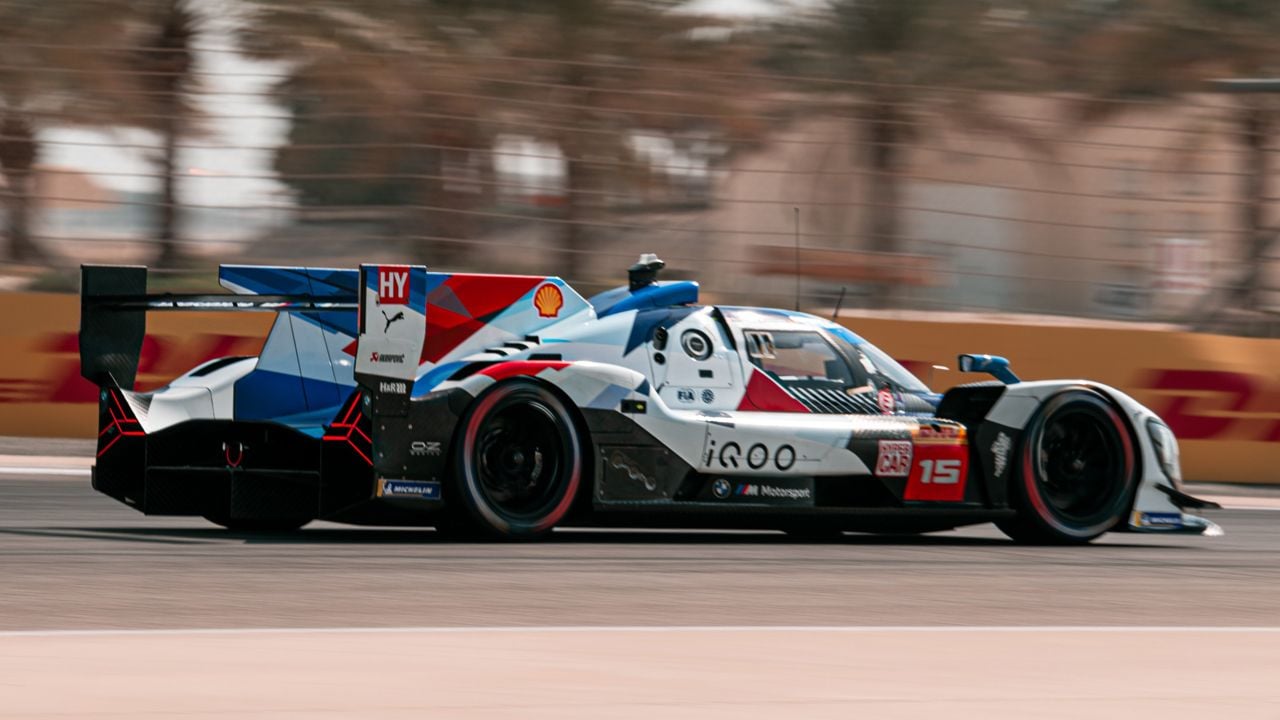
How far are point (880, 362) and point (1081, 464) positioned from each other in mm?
1314

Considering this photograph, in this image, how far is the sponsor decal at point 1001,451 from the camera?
32.8ft

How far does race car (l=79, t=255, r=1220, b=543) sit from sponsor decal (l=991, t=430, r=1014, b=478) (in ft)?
0.04

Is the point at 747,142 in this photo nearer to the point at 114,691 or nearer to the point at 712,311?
the point at 712,311

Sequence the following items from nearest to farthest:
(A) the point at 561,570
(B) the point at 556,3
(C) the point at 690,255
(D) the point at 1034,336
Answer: (A) the point at 561,570 → (D) the point at 1034,336 → (C) the point at 690,255 → (B) the point at 556,3

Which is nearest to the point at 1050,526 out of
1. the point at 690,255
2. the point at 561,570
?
the point at 561,570

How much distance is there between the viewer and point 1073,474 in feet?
33.7

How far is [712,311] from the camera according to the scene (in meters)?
9.84

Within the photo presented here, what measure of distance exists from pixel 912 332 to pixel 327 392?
760 cm

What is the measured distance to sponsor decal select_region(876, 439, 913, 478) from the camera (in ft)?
31.7

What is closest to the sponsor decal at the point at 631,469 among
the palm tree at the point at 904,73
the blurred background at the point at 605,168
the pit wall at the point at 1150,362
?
the pit wall at the point at 1150,362

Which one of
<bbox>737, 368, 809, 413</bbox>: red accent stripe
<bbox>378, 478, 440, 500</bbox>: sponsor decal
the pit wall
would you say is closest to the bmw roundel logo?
Answer: <bbox>737, 368, 809, 413</bbox>: red accent stripe

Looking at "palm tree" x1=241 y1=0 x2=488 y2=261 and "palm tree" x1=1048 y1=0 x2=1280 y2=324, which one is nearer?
"palm tree" x1=241 y1=0 x2=488 y2=261

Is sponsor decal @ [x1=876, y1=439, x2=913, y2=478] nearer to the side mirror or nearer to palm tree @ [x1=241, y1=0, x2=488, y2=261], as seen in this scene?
the side mirror

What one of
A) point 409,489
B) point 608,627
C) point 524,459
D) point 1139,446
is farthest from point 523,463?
point 1139,446
